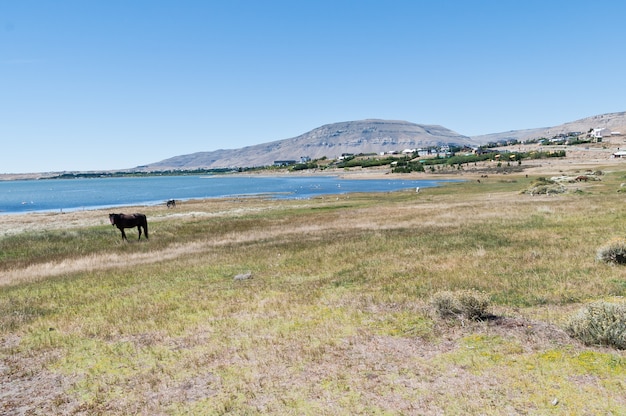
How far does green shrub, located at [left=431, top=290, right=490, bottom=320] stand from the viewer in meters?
11.1

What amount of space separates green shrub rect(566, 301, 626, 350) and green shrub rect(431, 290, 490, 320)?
6.89 ft

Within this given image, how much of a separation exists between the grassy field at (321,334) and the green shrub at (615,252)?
1.87 feet

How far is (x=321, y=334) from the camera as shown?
36.2 feet

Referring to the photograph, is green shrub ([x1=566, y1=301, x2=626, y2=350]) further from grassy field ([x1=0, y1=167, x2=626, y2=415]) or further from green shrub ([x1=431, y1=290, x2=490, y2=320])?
green shrub ([x1=431, y1=290, x2=490, y2=320])

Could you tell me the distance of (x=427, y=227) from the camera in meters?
30.8

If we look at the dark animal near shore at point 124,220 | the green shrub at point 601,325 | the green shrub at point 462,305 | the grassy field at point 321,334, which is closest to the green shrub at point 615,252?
the grassy field at point 321,334

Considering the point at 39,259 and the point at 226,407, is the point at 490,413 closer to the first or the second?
the point at 226,407

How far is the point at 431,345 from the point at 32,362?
10127mm

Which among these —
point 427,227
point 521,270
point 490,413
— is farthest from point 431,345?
point 427,227

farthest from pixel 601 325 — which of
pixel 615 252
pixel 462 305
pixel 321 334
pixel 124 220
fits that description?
pixel 124 220

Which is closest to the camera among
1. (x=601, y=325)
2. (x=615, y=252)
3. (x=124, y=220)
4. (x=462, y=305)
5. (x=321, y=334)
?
(x=601, y=325)

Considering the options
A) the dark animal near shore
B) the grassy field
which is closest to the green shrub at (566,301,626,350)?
the grassy field

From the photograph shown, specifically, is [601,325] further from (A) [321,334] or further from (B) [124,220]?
(B) [124,220]

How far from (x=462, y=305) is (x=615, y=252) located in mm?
8529
